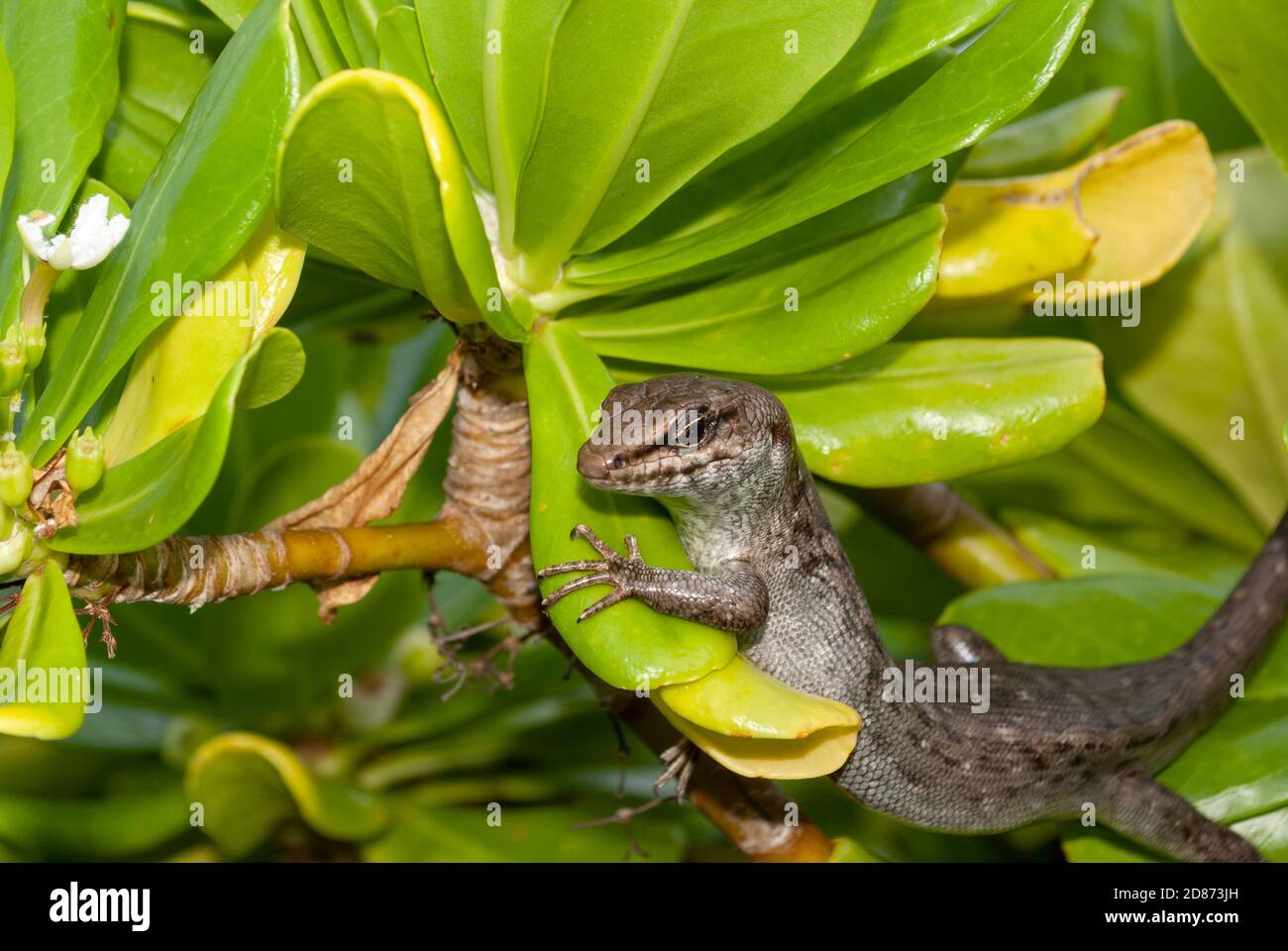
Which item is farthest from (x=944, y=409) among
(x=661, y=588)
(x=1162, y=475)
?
(x=1162, y=475)

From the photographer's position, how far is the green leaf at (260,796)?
1.93 m

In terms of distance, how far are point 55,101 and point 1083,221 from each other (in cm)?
156

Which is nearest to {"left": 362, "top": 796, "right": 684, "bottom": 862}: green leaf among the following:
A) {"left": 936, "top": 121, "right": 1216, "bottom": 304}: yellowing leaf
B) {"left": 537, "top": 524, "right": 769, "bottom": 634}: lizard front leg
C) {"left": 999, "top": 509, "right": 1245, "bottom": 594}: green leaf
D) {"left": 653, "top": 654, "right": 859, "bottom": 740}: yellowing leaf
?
{"left": 537, "top": 524, "right": 769, "bottom": 634}: lizard front leg

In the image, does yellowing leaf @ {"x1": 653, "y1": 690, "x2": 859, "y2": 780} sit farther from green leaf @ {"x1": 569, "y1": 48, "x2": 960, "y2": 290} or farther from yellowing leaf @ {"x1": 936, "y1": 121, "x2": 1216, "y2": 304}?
yellowing leaf @ {"x1": 936, "y1": 121, "x2": 1216, "y2": 304}

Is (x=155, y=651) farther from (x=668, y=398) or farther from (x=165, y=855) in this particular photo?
(x=668, y=398)

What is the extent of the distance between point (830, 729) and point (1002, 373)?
0.62 meters

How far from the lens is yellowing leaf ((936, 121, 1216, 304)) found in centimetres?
198

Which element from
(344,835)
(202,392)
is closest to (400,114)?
(202,392)

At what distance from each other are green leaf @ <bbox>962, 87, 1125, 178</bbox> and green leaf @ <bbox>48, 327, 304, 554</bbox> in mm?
1360

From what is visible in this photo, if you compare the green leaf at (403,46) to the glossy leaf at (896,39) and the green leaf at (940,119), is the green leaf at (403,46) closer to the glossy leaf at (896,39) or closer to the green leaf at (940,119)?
the green leaf at (940,119)

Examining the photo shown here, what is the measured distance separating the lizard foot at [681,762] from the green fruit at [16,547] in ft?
3.25

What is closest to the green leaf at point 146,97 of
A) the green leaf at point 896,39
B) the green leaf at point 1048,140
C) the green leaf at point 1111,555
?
the green leaf at point 896,39

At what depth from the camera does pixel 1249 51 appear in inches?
81.4

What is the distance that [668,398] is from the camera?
1.85m
